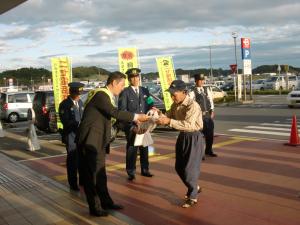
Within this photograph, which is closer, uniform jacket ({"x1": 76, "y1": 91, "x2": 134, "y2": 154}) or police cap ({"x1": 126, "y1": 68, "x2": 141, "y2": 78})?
uniform jacket ({"x1": 76, "y1": 91, "x2": 134, "y2": 154})

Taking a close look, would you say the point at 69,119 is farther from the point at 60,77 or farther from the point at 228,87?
the point at 228,87

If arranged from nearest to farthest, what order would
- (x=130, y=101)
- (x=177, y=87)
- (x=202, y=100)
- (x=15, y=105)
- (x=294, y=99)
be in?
(x=177, y=87), (x=130, y=101), (x=202, y=100), (x=294, y=99), (x=15, y=105)

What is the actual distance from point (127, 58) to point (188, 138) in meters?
7.98

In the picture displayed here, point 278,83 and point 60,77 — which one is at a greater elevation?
point 60,77

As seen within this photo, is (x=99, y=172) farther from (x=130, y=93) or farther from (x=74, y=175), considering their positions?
(x=130, y=93)

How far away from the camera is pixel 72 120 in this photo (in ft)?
23.5

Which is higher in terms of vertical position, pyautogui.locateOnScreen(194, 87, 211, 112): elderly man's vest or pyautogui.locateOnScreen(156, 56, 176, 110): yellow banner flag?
pyautogui.locateOnScreen(156, 56, 176, 110): yellow banner flag

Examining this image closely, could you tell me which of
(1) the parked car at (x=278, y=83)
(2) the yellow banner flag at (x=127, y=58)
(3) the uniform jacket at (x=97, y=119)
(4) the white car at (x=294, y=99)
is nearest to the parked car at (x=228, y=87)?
(1) the parked car at (x=278, y=83)

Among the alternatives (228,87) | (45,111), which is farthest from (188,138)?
(228,87)

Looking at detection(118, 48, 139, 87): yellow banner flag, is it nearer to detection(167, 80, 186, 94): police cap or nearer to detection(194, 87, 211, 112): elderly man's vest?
detection(194, 87, 211, 112): elderly man's vest

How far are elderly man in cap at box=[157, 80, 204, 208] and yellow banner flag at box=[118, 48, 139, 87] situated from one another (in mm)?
7562

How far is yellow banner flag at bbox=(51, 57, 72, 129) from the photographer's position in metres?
13.2

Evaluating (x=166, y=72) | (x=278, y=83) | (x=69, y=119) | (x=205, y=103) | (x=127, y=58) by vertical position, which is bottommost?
(x=69, y=119)

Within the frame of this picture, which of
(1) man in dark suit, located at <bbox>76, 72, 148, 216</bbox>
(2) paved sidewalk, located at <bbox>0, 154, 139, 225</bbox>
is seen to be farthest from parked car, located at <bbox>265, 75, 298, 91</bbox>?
(1) man in dark suit, located at <bbox>76, 72, 148, 216</bbox>
